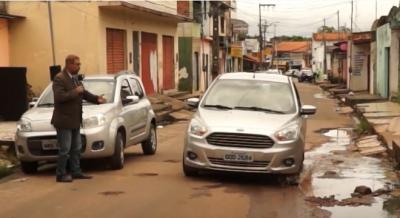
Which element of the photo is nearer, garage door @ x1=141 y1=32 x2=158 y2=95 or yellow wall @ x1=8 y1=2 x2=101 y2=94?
yellow wall @ x1=8 y1=2 x2=101 y2=94

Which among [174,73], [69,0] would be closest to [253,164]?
[69,0]

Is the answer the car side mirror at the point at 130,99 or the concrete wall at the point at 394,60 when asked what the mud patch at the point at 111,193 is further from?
the concrete wall at the point at 394,60

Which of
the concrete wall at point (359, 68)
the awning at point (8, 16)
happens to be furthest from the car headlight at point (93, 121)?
the concrete wall at point (359, 68)

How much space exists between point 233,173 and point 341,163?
10.5 ft

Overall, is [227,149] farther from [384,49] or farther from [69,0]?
[384,49]

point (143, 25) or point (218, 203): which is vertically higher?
point (143, 25)

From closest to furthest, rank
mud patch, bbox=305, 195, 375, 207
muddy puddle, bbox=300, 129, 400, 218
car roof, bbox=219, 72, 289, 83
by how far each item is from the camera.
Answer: muddy puddle, bbox=300, 129, 400, 218
mud patch, bbox=305, 195, 375, 207
car roof, bbox=219, 72, 289, 83

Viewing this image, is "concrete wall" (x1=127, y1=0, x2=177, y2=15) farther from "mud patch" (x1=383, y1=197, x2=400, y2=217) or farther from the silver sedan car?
"mud patch" (x1=383, y1=197, x2=400, y2=217)

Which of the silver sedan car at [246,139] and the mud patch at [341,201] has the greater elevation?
the silver sedan car at [246,139]

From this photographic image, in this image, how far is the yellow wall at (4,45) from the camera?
2498cm

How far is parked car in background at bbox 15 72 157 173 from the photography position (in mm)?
10945

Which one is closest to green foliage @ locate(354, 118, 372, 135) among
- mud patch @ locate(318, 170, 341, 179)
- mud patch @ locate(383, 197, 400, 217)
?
mud patch @ locate(318, 170, 341, 179)

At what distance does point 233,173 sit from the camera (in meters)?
10.9

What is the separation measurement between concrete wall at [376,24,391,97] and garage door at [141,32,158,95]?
11.0m
